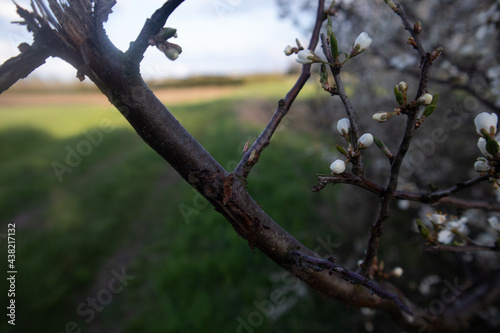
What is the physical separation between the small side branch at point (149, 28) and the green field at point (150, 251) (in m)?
2.51

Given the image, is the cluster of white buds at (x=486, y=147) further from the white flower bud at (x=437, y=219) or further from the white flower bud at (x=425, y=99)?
the white flower bud at (x=437, y=219)

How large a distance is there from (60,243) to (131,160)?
417cm

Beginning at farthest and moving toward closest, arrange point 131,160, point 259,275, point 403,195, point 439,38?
point 131,160 → point 259,275 → point 439,38 → point 403,195

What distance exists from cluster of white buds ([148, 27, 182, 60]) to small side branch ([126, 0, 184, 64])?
0.04 feet

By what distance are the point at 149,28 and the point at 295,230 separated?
380 centimetres

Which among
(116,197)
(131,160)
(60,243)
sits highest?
(131,160)

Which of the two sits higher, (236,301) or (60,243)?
(60,243)

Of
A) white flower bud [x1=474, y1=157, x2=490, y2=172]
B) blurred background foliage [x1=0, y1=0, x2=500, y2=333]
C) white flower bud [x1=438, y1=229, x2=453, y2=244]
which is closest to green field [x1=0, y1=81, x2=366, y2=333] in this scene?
blurred background foliage [x1=0, y1=0, x2=500, y2=333]

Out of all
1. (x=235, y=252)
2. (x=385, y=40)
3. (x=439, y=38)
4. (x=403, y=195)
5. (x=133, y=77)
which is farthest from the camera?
(x=235, y=252)

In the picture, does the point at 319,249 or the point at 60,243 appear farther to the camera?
the point at 60,243

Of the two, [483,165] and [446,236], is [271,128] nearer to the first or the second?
[483,165]

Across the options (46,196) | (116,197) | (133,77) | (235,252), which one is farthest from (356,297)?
(46,196)

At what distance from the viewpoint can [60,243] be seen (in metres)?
4.82

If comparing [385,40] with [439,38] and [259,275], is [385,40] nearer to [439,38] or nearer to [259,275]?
[439,38]
